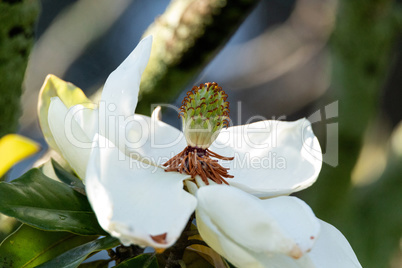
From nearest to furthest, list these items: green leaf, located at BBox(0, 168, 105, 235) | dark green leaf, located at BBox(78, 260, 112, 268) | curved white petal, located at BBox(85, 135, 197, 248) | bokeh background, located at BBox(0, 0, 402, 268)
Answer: curved white petal, located at BBox(85, 135, 197, 248)
green leaf, located at BBox(0, 168, 105, 235)
dark green leaf, located at BBox(78, 260, 112, 268)
bokeh background, located at BBox(0, 0, 402, 268)

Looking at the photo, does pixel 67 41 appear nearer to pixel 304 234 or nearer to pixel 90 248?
pixel 90 248

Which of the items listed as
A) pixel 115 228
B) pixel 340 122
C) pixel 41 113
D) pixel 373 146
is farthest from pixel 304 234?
pixel 373 146

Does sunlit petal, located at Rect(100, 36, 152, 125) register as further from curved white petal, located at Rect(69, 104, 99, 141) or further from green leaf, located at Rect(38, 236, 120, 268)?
green leaf, located at Rect(38, 236, 120, 268)

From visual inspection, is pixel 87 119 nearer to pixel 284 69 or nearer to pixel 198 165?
pixel 198 165

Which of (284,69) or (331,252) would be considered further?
(284,69)

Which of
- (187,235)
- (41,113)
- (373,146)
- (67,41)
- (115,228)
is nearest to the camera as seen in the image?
(115,228)

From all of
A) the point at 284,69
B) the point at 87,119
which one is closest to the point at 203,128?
the point at 87,119

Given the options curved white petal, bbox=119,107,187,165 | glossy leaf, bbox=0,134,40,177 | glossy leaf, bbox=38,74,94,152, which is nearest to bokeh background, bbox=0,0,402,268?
glossy leaf, bbox=38,74,94,152
